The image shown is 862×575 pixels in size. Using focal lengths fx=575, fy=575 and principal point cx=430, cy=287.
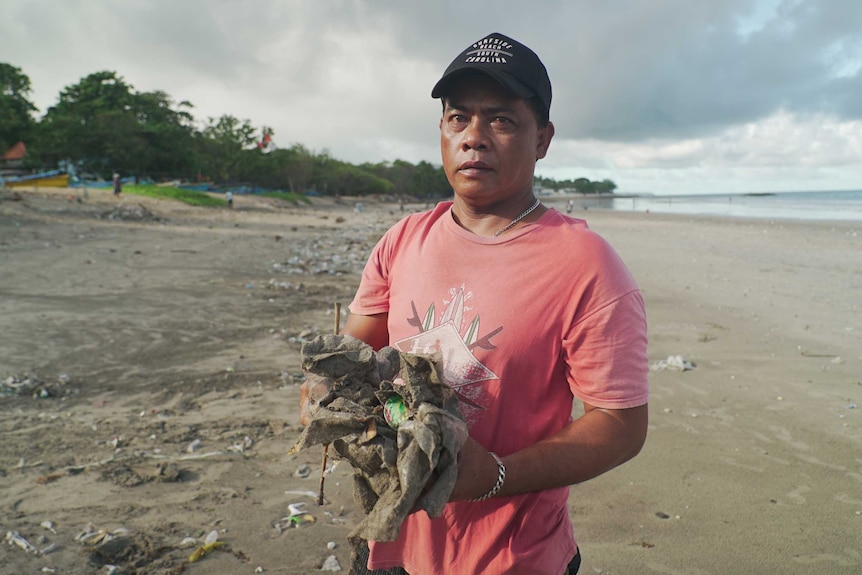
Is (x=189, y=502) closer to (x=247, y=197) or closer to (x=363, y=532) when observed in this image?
(x=363, y=532)

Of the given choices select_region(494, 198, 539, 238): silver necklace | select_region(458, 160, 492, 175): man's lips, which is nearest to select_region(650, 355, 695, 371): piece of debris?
select_region(494, 198, 539, 238): silver necklace

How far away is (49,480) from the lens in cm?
372

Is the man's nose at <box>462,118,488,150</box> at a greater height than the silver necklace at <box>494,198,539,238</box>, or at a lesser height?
greater

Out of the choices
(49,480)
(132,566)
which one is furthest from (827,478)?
(49,480)

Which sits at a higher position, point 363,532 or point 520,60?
point 520,60

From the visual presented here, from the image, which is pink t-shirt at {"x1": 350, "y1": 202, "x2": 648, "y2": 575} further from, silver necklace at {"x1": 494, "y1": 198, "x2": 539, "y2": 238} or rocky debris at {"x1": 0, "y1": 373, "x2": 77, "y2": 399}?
rocky debris at {"x1": 0, "y1": 373, "x2": 77, "y2": 399}

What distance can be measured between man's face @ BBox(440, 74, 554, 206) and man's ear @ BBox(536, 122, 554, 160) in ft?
0.15

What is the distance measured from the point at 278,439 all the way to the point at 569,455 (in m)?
3.56

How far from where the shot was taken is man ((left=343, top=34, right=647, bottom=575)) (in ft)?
4.56

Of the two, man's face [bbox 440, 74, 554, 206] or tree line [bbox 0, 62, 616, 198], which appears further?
tree line [bbox 0, 62, 616, 198]

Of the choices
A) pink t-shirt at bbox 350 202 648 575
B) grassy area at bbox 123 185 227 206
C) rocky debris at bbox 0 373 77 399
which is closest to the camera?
pink t-shirt at bbox 350 202 648 575

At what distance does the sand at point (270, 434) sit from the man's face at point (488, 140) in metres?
2.43

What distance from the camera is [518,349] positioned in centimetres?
146

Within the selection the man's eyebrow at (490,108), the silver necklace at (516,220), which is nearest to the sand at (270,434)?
the silver necklace at (516,220)
